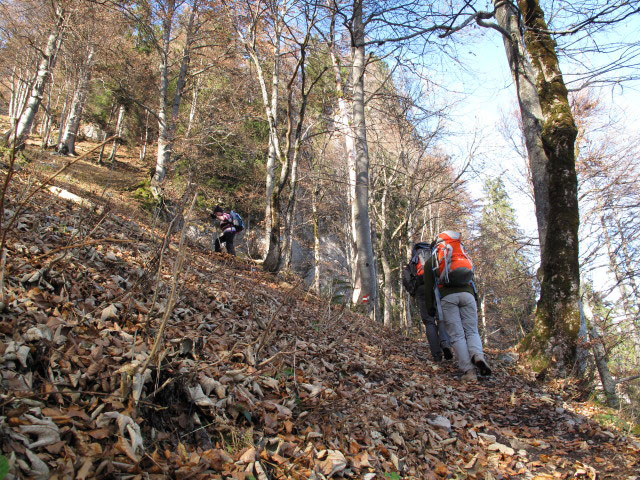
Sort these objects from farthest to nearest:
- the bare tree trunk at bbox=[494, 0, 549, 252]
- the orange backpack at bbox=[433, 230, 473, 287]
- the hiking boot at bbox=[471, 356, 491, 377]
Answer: the bare tree trunk at bbox=[494, 0, 549, 252] → the orange backpack at bbox=[433, 230, 473, 287] → the hiking boot at bbox=[471, 356, 491, 377]

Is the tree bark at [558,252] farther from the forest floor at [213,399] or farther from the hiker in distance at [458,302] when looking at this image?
the hiker in distance at [458,302]

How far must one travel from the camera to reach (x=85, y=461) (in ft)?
5.24

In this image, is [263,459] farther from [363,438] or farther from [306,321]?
[306,321]

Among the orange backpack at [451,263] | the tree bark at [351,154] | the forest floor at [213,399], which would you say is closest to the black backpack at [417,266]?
the orange backpack at [451,263]

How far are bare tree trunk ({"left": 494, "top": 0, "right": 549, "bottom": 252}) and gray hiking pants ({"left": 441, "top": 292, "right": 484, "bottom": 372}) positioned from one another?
172cm

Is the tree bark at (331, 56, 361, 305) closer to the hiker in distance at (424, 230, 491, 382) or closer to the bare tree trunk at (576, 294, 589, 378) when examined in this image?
the hiker in distance at (424, 230, 491, 382)

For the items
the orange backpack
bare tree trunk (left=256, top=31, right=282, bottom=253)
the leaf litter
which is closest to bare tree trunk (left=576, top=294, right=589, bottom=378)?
the leaf litter

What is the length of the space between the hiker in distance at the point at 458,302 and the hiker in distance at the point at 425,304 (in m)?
0.20

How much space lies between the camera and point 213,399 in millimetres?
2420

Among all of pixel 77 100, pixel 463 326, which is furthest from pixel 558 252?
pixel 77 100

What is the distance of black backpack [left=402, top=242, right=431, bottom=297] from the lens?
249 inches

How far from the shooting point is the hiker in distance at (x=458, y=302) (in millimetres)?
5066

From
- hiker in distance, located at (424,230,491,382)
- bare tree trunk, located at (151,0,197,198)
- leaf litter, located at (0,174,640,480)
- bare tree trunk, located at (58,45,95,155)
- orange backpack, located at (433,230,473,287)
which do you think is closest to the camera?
leaf litter, located at (0,174,640,480)

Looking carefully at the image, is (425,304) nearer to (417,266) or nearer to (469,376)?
(417,266)
